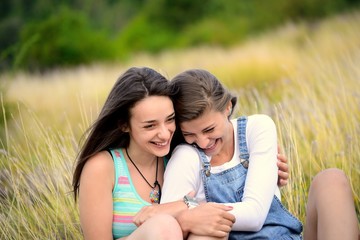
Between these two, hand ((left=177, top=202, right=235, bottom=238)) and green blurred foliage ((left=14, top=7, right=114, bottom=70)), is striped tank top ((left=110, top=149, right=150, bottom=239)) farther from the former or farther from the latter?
green blurred foliage ((left=14, top=7, right=114, bottom=70))

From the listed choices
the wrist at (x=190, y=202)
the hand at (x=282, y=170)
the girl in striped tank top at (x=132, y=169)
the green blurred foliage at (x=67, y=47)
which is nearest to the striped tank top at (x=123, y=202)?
the girl in striped tank top at (x=132, y=169)

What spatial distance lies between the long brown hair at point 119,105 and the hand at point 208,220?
0.57m

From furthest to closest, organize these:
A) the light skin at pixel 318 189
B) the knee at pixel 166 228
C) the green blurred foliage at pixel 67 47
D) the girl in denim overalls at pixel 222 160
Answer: the green blurred foliage at pixel 67 47
the girl in denim overalls at pixel 222 160
the light skin at pixel 318 189
the knee at pixel 166 228

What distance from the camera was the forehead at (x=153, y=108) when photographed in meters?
2.88

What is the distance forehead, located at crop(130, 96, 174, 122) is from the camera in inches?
114

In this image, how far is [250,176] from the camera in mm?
2891

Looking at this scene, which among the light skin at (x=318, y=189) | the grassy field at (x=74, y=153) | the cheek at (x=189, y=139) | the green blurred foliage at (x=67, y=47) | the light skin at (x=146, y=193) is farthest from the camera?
the green blurred foliage at (x=67, y=47)

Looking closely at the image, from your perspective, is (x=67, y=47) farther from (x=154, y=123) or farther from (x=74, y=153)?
(x=154, y=123)

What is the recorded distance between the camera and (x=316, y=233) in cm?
296

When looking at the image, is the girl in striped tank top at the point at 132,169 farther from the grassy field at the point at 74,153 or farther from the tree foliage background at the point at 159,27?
the tree foliage background at the point at 159,27

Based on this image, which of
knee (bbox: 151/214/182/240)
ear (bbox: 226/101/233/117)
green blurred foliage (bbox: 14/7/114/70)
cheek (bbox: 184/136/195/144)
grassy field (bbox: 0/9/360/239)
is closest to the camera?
knee (bbox: 151/214/182/240)

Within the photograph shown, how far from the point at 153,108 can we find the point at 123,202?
1.53 ft

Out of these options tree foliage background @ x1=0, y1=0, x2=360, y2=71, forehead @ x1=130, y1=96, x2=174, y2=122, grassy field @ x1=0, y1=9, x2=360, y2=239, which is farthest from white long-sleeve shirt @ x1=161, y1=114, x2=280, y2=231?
tree foliage background @ x1=0, y1=0, x2=360, y2=71

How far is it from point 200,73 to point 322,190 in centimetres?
80
